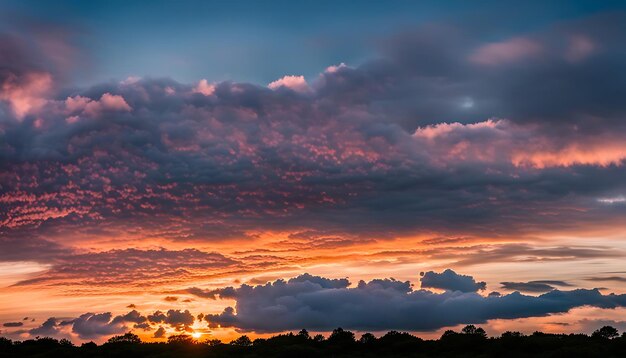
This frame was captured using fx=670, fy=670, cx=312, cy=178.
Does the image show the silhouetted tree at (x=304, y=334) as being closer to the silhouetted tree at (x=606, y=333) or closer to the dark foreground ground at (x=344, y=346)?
the dark foreground ground at (x=344, y=346)

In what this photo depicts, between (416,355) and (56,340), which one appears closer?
(416,355)

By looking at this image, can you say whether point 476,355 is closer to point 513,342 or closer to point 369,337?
point 513,342

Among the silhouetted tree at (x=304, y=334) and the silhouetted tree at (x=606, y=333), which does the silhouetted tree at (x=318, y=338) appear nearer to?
the silhouetted tree at (x=304, y=334)

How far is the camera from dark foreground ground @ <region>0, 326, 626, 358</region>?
12318 centimetres

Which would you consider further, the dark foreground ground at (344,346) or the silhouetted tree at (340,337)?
the silhouetted tree at (340,337)

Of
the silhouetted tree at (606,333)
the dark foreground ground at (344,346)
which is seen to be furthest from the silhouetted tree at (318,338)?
the silhouetted tree at (606,333)

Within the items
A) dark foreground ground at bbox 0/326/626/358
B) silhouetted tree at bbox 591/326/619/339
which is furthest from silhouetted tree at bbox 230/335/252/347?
silhouetted tree at bbox 591/326/619/339

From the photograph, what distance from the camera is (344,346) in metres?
149

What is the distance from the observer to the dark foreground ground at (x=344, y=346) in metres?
123

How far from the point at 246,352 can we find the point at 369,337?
2890 centimetres

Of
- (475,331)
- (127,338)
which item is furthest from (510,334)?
(127,338)

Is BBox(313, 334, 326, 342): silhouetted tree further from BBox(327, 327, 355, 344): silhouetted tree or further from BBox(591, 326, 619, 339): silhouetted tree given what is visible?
BBox(591, 326, 619, 339): silhouetted tree

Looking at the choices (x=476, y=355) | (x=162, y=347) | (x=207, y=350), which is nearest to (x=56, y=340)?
(x=162, y=347)

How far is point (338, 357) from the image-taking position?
5271 inches
